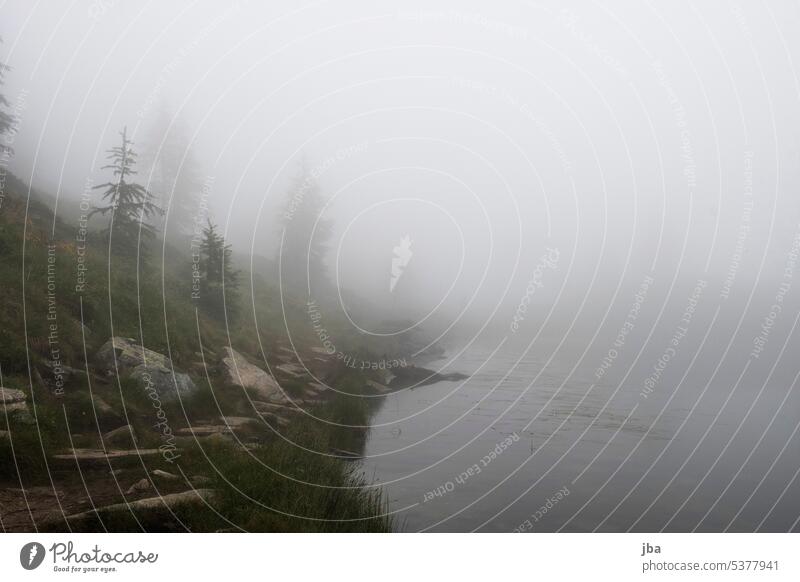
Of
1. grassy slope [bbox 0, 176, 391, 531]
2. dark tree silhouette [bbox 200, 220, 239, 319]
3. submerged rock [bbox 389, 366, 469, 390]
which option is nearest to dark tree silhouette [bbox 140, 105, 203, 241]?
dark tree silhouette [bbox 200, 220, 239, 319]

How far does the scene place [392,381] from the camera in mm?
27266

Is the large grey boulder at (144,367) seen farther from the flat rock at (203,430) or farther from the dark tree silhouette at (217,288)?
the dark tree silhouette at (217,288)

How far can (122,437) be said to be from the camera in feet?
34.7

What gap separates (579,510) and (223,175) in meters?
91.6

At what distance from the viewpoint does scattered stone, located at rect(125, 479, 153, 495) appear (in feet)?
27.5

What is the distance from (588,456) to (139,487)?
12.6 meters

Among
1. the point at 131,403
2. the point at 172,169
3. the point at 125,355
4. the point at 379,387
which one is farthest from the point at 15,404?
the point at 172,169

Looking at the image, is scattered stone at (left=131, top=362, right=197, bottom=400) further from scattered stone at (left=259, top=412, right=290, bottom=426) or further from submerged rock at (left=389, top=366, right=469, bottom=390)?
submerged rock at (left=389, top=366, right=469, bottom=390)

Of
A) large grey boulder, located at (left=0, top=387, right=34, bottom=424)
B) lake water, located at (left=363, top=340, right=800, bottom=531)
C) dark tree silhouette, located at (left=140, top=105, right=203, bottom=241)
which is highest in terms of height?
dark tree silhouette, located at (left=140, top=105, right=203, bottom=241)

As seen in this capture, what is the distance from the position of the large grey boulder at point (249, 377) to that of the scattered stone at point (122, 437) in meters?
5.49

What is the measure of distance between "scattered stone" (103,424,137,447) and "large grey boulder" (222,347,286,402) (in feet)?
18.0

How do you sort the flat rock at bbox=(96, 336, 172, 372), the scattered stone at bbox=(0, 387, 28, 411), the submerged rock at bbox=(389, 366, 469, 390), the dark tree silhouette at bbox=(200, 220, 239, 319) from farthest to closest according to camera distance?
1. the submerged rock at bbox=(389, 366, 469, 390)
2. the dark tree silhouette at bbox=(200, 220, 239, 319)
3. the flat rock at bbox=(96, 336, 172, 372)
4. the scattered stone at bbox=(0, 387, 28, 411)

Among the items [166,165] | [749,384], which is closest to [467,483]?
[749,384]
